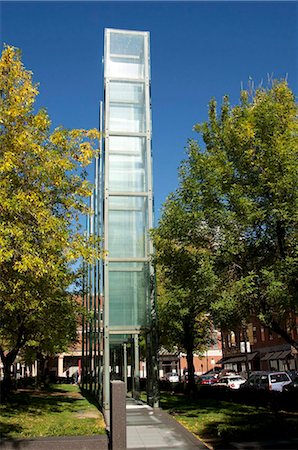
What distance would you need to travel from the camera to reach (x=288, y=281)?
42.3 feet

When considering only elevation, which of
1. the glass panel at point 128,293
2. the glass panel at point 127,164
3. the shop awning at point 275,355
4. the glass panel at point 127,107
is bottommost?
the shop awning at point 275,355

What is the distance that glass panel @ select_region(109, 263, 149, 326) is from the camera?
18.8m

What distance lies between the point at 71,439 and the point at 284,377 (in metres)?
18.2

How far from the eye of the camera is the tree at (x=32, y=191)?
11531 millimetres

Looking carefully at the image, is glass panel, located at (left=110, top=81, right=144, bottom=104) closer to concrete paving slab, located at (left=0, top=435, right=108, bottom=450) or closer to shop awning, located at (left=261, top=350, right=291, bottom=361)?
concrete paving slab, located at (left=0, top=435, right=108, bottom=450)

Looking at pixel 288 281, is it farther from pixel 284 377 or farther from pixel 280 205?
pixel 284 377

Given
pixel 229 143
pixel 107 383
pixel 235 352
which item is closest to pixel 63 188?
pixel 229 143

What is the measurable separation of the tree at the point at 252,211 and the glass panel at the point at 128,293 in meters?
4.32

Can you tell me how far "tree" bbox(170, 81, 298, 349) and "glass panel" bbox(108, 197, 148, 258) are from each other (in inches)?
175

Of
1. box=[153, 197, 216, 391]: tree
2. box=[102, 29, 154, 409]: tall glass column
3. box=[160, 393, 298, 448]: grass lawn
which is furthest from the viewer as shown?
box=[102, 29, 154, 409]: tall glass column

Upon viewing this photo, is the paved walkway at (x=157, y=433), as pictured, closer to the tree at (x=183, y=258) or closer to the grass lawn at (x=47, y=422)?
the grass lawn at (x=47, y=422)

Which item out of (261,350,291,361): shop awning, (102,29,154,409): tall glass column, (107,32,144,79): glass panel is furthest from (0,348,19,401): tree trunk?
(261,350,291,361): shop awning

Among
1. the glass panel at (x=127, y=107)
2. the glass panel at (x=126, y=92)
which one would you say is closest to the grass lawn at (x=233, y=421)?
the glass panel at (x=127, y=107)

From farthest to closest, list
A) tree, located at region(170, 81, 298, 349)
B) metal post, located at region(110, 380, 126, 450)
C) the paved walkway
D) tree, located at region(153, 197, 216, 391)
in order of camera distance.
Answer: tree, located at region(153, 197, 216, 391), tree, located at region(170, 81, 298, 349), the paved walkway, metal post, located at region(110, 380, 126, 450)
